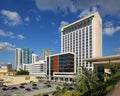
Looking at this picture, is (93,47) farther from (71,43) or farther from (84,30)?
(71,43)

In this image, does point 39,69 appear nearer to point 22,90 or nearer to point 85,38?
point 85,38

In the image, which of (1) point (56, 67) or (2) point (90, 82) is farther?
(1) point (56, 67)

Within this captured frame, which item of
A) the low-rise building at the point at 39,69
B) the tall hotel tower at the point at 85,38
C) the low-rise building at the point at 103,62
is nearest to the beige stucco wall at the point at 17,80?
the tall hotel tower at the point at 85,38

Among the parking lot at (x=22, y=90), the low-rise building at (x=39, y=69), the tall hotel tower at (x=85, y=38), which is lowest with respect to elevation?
the parking lot at (x=22, y=90)

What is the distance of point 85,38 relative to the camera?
9700 centimetres

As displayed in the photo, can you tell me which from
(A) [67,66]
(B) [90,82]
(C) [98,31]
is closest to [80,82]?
(B) [90,82]

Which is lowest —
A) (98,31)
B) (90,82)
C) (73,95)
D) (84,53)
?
(73,95)

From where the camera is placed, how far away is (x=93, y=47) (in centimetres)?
9100

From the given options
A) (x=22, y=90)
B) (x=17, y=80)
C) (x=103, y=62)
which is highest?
(x=103, y=62)

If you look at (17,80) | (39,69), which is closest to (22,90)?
(17,80)

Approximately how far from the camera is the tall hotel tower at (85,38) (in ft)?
300

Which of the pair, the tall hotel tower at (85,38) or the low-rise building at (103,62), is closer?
the low-rise building at (103,62)

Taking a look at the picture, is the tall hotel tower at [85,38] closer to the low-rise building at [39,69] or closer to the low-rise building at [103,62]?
the low-rise building at [39,69]

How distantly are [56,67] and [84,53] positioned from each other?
14875 millimetres
